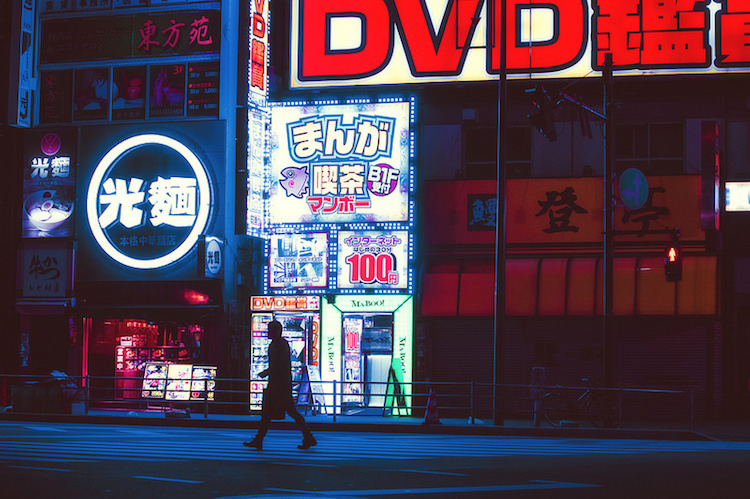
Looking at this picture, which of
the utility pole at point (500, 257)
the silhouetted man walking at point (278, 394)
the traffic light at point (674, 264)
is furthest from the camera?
the traffic light at point (674, 264)

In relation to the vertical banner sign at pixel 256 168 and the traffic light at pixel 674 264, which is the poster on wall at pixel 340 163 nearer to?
the vertical banner sign at pixel 256 168

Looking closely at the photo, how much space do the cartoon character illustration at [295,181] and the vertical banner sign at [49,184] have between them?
6064 mm

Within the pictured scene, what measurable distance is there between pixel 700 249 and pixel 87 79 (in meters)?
17.3

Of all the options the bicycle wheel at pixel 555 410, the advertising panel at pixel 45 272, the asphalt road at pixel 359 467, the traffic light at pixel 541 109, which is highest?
the traffic light at pixel 541 109

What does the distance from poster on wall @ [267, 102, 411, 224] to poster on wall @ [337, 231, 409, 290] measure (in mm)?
475

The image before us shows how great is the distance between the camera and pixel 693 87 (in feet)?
90.9

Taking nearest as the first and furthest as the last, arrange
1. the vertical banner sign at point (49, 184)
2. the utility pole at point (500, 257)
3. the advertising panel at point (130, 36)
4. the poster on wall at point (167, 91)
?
the utility pole at point (500, 257) < the advertising panel at point (130, 36) < the poster on wall at point (167, 91) < the vertical banner sign at point (49, 184)

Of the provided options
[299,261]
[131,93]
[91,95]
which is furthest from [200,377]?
[91,95]

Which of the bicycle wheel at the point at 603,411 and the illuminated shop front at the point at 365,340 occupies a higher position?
the illuminated shop front at the point at 365,340

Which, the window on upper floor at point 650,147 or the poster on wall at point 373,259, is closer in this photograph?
the poster on wall at point 373,259

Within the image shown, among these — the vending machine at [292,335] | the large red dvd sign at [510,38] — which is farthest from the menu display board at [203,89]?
the vending machine at [292,335]

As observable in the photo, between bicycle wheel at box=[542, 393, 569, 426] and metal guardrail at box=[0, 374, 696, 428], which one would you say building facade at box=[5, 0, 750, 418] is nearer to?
metal guardrail at box=[0, 374, 696, 428]

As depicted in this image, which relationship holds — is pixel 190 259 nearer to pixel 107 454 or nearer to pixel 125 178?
pixel 125 178

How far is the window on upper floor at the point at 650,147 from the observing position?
2778cm
